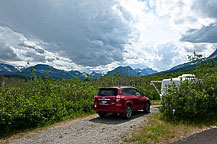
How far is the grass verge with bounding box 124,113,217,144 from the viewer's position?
590 centimetres

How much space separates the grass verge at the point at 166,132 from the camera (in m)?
5.90

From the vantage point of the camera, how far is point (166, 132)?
659cm

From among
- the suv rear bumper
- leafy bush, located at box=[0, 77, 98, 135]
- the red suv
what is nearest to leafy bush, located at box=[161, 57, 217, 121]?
the red suv

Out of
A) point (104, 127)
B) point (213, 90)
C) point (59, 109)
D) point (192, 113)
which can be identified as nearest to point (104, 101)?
point (104, 127)

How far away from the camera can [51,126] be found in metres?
8.59

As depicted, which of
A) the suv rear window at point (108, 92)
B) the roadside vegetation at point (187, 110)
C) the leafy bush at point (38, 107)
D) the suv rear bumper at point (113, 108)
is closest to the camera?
the roadside vegetation at point (187, 110)

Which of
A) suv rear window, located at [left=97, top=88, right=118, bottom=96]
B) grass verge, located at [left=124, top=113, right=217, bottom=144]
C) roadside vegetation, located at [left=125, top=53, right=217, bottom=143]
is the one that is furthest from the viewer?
suv rear window, located at [left=97, top=88, right=118, bottom=96]

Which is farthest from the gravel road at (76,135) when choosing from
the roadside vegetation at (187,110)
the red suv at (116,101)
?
the red suv at (116,101)

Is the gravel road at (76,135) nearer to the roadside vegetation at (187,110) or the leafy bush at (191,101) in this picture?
the roadside vegetation at (187,110)

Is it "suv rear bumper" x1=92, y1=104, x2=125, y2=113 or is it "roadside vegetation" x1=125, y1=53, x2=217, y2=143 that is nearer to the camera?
"roadside vegetation" x1=125, y1=53, x2=217, y2=143

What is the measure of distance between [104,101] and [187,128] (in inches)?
164

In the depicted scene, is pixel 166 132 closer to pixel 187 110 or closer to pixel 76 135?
pixel 187 110

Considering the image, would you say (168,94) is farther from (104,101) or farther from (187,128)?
(104,101)

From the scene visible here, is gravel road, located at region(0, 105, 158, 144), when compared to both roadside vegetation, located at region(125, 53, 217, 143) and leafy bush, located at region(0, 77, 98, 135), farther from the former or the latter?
roadside vegetation, located at region(125, 53, 217, 143)
